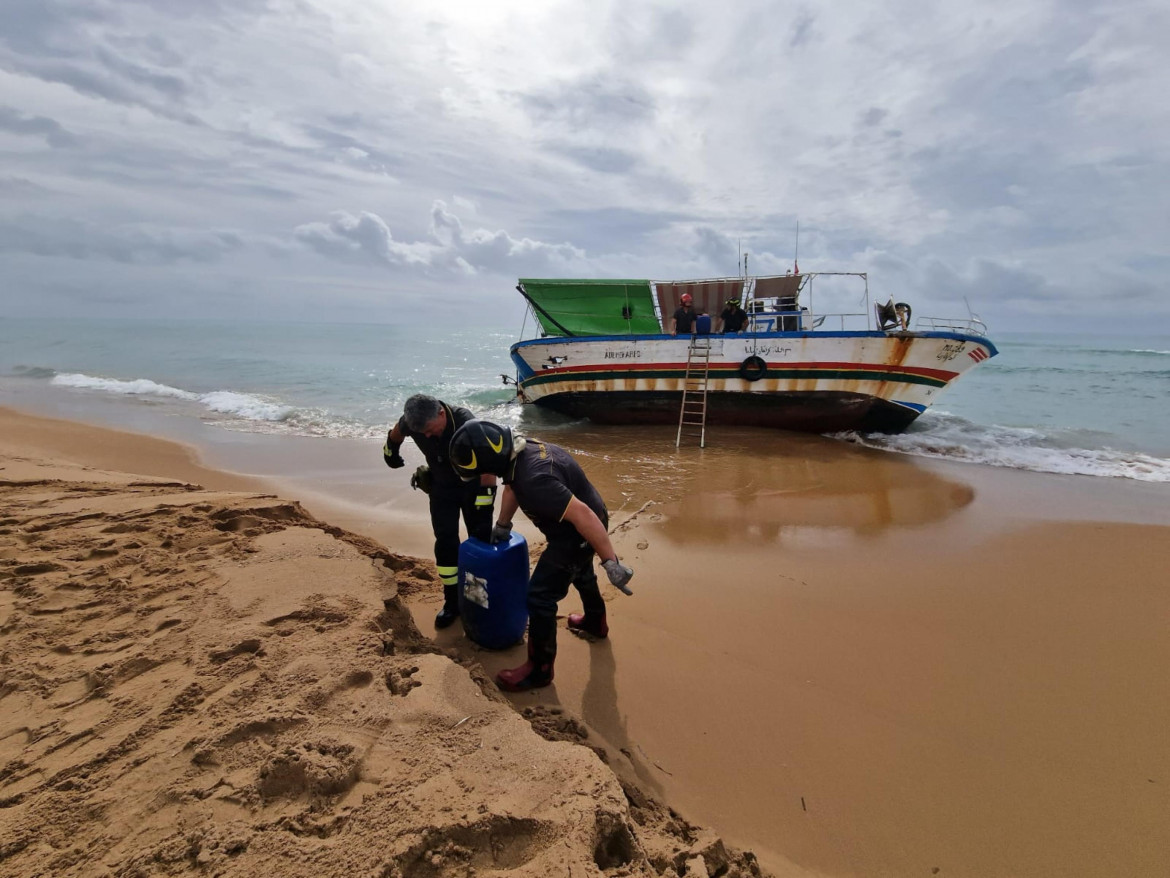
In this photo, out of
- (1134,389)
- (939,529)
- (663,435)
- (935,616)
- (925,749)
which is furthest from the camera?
(1134,389)

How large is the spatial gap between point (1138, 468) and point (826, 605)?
8.54 meters

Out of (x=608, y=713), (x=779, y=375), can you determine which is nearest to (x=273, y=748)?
(x=608, y=713)

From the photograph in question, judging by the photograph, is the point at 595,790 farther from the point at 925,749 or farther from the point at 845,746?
→ the point at 925,749

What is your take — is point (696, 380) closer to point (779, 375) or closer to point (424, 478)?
point (779, 375)

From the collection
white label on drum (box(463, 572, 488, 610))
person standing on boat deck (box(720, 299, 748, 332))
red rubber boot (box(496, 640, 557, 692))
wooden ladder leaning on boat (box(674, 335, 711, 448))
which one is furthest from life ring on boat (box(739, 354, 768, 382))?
red rubber boot (box(496, 640, 557, 692))

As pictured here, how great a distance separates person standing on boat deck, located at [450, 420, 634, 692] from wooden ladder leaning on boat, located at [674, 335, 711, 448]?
330 inches

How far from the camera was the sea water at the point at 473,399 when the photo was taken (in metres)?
10.9

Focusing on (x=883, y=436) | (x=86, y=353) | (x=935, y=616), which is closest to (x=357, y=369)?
(x=86, y=353)

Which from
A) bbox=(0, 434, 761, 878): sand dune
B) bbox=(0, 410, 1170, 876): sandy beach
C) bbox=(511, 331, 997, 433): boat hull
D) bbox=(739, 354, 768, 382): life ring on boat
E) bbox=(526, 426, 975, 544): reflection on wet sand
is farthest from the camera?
bbox=(739, 354, 768, 382): life ring on boat

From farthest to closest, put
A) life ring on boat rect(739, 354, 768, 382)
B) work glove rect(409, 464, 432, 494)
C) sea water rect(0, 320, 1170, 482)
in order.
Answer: life ring on boat rect(739, 354, 768, 382) → sea water rect(0, 320, 1170, 482) → work glove rect(409, 464, 432, 494)

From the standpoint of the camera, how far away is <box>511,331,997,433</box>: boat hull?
1098 centimetres

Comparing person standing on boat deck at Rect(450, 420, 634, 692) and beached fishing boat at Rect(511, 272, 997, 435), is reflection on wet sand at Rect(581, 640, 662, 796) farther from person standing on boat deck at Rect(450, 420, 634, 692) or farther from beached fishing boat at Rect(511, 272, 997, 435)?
beached fishing boat at Rect(511, 272, 997, 435)

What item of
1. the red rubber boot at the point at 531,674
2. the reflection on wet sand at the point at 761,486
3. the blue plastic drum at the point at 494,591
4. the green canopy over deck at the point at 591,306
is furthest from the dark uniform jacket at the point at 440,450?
the green canopy over deck at the point at 591,306

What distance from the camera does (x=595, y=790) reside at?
1.84 m
